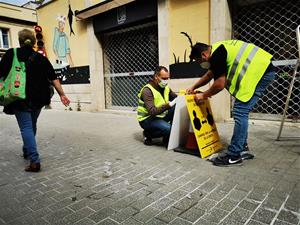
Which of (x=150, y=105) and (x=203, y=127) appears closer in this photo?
(x=203, y=127)

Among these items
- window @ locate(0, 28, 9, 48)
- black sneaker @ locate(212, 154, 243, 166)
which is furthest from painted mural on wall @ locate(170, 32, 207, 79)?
window @ locate(0, 28, 9, 48)

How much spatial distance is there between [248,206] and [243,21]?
15.5 ft

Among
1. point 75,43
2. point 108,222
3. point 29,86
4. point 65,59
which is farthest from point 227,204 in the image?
point 65,59

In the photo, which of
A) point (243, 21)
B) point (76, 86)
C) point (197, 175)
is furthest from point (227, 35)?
A: point (76, 86)

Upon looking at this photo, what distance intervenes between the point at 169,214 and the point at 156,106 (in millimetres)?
2080

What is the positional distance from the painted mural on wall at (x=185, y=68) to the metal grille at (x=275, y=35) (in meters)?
1.17

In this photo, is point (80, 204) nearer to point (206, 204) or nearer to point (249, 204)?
point (206, 204)

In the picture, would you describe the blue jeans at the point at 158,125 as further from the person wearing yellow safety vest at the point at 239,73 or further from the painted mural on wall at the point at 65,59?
the painted mural on wall at the point at 65,59

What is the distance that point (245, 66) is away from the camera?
280cm

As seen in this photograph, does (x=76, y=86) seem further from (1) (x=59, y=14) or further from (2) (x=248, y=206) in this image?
(2) (x=248, y=206)

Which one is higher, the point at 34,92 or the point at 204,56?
the point at 204,56

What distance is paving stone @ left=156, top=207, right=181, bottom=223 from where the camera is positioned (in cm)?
194

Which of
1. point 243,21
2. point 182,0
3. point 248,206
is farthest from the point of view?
point 182,0

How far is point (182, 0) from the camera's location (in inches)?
243
